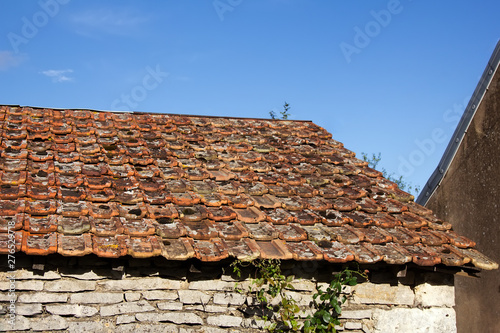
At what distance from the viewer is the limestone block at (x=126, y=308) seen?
14.2 ft

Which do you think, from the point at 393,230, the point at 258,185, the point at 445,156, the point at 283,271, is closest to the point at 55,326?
the point at 283,271

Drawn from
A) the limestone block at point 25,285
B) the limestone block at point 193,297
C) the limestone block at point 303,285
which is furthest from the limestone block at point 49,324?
the limestone block at point 303,285

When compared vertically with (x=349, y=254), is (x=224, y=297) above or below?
below

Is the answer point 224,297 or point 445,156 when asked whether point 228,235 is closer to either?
point 224,297

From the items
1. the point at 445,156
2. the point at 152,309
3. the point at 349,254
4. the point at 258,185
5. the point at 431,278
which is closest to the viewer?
the point at 152,309

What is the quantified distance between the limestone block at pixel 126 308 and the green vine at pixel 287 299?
33.1 inches

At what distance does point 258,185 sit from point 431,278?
2.15 meters

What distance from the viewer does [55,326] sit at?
13.7ft

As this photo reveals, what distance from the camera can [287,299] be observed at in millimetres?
4832

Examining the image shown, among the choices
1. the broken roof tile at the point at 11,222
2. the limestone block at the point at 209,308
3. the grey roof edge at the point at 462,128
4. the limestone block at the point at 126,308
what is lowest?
the limestone block at the point at 126,308

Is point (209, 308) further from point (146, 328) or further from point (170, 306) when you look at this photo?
point (146, 328)

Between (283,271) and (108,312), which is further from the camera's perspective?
(283,271)

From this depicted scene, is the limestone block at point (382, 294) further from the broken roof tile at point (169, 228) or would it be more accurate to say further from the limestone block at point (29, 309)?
the limestone block at point (29, 309)

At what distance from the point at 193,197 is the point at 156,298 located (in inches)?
45.2
